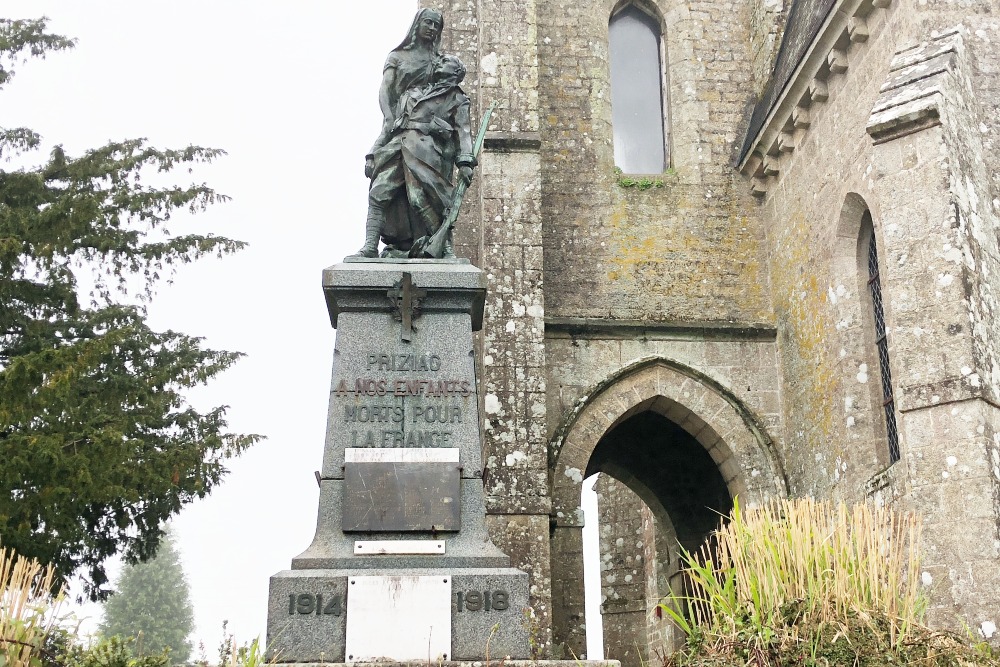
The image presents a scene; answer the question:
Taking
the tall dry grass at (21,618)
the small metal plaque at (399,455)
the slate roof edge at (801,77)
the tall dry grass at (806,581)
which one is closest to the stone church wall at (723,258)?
the slate roof edge at (801,77)

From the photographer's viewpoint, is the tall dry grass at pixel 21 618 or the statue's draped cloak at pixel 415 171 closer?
the tall dry grass at pixel 21 618

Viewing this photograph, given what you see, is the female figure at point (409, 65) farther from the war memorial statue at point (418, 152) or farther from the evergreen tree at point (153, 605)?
the evergreen tree at point (153, 605)

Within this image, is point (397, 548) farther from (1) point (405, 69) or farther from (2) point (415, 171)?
(1) point (405, 69)

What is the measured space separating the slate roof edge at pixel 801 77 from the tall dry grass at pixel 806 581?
7.56m

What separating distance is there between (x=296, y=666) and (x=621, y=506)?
49.2 ft

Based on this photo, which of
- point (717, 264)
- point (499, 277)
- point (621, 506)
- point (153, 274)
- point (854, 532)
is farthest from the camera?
point (621, 506)

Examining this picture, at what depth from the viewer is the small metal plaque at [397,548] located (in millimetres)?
6453

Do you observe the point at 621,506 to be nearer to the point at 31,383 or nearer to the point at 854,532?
the point at 31,383

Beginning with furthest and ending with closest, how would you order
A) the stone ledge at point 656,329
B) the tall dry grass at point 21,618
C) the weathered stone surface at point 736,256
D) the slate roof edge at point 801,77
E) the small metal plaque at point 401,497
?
the stone ledge at point 656,329 → the slate roof edge at point 801,77 → the weathered stone surface at point 736,256 → the small metal plaque at point 401,497 → the tall dry grass at point 21,618

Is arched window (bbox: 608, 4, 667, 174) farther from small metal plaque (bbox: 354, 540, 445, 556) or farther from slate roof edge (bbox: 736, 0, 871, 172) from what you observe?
small metal plaque (bbox: 354, 540, 445, 556)

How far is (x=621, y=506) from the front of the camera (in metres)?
20.2

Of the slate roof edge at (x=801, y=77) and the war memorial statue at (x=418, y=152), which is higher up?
the slate roof edge at (x=801, y=77)

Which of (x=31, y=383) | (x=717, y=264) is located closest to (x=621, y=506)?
(x=717, y=264)

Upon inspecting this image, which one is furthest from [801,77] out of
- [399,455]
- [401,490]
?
[401,490]
